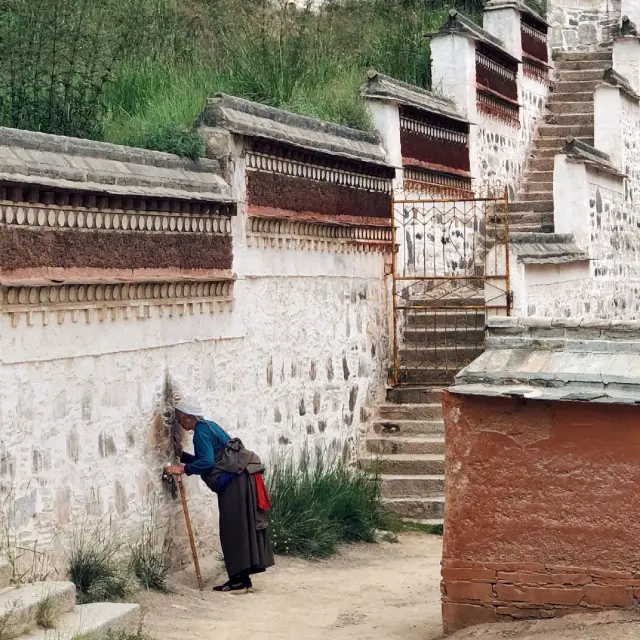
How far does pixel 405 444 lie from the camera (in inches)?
527

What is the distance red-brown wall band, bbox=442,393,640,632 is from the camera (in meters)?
8.02

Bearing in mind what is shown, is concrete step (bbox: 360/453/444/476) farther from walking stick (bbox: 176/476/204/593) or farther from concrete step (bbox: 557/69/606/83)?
concrete step (bbox: 557/69/606/83)

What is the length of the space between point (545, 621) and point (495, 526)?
0.58 metres

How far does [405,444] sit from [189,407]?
373 cm

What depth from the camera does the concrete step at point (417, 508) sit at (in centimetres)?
1269

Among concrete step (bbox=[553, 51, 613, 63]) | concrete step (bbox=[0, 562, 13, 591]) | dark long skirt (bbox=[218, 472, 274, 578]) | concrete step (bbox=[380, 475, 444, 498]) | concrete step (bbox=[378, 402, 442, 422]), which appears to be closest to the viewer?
concrete step (bbox=[0, 562, 13, 591])

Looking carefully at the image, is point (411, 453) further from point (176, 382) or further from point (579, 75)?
point (579, 75)

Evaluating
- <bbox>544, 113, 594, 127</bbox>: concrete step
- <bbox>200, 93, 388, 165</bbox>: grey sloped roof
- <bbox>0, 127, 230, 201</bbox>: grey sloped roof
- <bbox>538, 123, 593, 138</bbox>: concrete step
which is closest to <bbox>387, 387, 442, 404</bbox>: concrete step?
<bbox>200, 93, 388, 165</bbox>: grey sloped roof

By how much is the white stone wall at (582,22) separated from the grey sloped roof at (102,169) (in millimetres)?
11519

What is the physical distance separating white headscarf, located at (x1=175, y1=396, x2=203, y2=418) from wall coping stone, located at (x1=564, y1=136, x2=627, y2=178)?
807cm

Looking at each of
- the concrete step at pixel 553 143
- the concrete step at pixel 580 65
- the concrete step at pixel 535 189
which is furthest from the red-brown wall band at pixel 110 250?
the concrete step at pixel 580 65

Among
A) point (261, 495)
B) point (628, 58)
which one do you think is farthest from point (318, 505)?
point (628, 58)

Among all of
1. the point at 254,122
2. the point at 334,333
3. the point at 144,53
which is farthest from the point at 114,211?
the point at 144,53

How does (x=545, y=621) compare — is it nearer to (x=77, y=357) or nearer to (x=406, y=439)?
(x=77, y=357)
